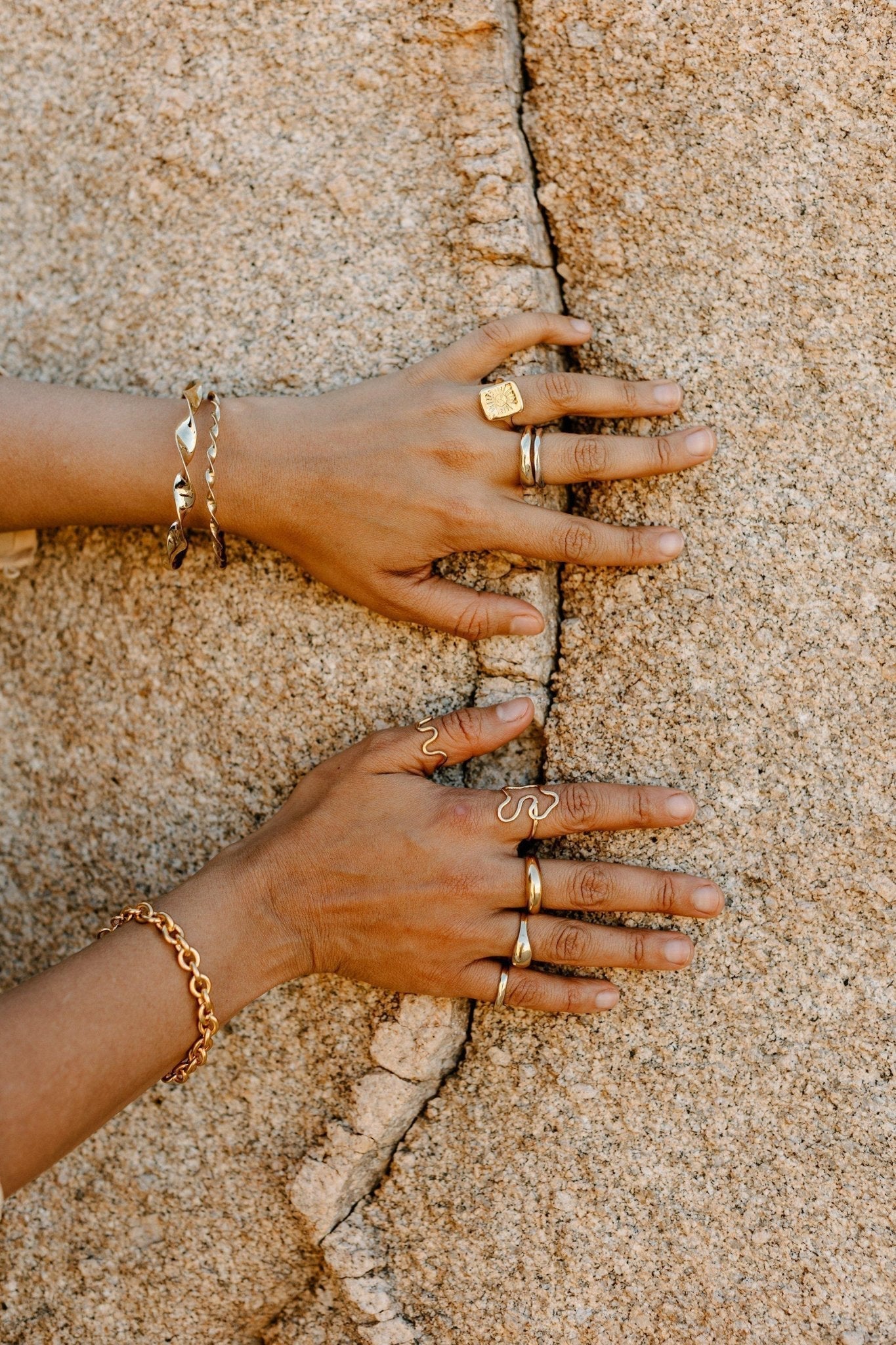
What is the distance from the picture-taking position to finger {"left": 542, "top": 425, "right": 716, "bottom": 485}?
138 cm

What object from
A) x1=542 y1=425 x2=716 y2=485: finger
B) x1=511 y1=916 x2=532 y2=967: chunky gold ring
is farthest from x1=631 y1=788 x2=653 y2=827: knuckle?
x1=542 y1=425 x2=716 y2=485: finger

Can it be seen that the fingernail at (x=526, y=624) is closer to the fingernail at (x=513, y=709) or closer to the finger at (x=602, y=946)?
the fingernail at (x=513, y=709)

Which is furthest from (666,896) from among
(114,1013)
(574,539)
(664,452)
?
(114,1013)

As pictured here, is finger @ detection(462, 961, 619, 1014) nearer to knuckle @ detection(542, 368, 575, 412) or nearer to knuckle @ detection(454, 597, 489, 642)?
knuckle @ detection(454, 597, 489, 642)

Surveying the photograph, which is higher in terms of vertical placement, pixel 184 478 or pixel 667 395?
pixel 667 395

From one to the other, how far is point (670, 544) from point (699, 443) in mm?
140

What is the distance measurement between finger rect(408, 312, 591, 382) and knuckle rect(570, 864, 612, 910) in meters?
0.68

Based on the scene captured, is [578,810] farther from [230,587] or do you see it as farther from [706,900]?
[230,587]

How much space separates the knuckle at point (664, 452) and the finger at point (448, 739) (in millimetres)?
374

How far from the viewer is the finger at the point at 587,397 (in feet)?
4.56

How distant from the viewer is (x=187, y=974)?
1.32m

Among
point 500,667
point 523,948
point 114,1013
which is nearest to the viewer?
point 114,1013

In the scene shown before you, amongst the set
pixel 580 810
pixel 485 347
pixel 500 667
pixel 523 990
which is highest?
pixel 485 347

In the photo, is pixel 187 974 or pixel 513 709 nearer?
pixel 187 974
